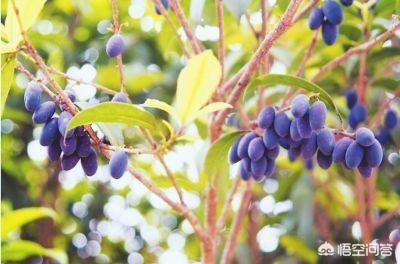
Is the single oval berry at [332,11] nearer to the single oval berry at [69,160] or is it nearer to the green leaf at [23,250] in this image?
the single oval berry at [69,160]

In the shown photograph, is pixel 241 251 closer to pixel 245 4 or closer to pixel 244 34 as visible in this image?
pixel 244 34

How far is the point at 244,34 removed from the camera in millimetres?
1797

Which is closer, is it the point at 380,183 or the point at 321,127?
the point at 321,127

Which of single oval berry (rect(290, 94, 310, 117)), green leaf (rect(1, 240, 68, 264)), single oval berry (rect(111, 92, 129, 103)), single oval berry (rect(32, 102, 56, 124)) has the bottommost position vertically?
green leaf (rect(1, 240, 68, 264))

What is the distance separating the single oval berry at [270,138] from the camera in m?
0.84

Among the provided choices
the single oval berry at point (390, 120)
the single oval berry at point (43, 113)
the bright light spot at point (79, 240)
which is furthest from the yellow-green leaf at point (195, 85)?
the bright light spot at point (79, 240)

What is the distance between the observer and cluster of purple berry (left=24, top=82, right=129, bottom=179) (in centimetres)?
78

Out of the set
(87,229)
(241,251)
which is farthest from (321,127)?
(87,229)

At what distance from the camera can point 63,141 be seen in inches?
30.5

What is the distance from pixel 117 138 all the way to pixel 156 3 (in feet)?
0.82

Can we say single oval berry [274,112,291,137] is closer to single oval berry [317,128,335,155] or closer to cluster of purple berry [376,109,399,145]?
single oval berry [317,128,335,155]

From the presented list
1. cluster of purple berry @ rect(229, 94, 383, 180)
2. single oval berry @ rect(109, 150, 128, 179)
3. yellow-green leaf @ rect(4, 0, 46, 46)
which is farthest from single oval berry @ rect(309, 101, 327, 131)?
yellow-green leaf @ rect(4, 0, 46, 46)

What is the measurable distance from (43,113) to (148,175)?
42.9 inches

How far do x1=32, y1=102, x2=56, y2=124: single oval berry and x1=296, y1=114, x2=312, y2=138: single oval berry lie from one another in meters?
0.28
